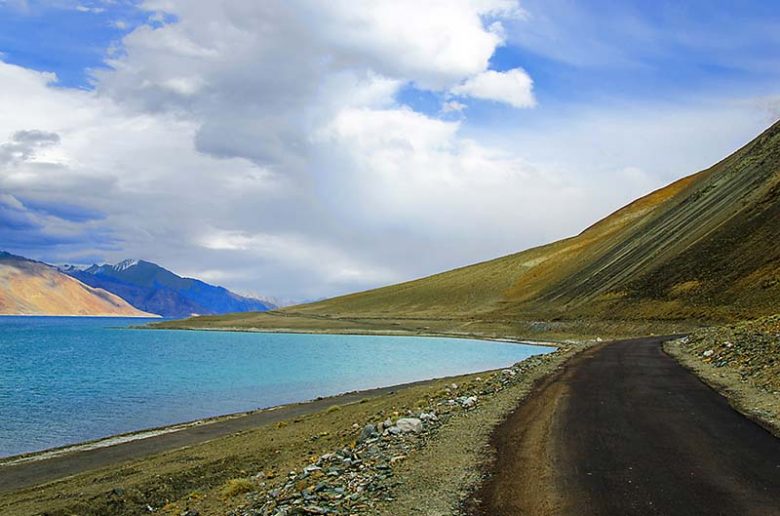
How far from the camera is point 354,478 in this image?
40.5 ft

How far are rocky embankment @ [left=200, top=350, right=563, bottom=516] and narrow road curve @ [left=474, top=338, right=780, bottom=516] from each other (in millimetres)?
1955

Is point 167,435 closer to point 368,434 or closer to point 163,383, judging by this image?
point 368,434

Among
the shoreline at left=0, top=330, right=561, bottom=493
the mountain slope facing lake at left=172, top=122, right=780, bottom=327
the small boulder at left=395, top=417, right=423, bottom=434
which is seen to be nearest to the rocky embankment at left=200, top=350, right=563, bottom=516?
the small boulder at left=395, top=417, right=423, bottom=434

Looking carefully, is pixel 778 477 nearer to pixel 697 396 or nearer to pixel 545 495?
pixel 545 495

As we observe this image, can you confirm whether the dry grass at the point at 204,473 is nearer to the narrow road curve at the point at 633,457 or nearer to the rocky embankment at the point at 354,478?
the rocky embankment at the point at 354,478

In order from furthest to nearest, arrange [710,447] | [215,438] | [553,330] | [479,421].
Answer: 1. [553,330]
2. [215,438]
3. [479,421]
4. [710,447]

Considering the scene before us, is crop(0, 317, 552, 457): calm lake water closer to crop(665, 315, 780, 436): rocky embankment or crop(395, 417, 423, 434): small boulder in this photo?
crop(395, 417, 423, 434): small boulder

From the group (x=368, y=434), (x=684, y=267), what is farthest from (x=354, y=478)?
(x=684, y=267)

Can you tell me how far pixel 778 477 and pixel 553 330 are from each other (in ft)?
296

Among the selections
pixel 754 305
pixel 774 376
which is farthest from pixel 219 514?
pixel 754 305

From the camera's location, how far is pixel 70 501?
56.7 ft

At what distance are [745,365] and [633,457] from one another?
576 inches

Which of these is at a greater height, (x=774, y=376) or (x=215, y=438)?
(x=774, y=376)

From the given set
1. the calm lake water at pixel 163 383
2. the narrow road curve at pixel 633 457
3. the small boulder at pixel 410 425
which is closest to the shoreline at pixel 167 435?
the calm lake water at pixel 163 383
